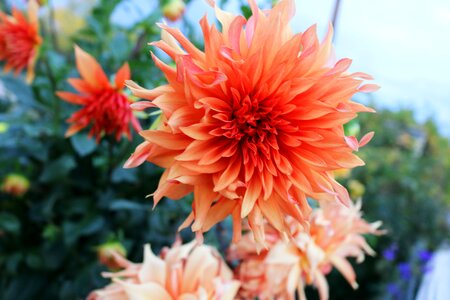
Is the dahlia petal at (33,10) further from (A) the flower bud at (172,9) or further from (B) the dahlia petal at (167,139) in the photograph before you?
(B) the dahlia petal at (167,139)

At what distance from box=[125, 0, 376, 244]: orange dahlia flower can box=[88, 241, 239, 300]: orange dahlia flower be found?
100 mm

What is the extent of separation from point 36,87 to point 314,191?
0.57 meters

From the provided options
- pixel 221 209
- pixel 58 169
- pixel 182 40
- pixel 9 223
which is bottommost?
pixel 9 223

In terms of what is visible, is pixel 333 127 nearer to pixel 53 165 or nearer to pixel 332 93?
pixel 332 93

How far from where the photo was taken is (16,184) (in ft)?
2.17

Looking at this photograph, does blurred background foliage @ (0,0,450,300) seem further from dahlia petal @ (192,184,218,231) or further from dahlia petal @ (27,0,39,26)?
dahlia petal @ (192,184,218,231)

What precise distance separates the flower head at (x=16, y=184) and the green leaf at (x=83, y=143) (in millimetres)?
159

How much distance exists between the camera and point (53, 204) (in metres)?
0.69

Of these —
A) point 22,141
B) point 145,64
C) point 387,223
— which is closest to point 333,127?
point 145,64

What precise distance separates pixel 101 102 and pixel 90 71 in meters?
0.05

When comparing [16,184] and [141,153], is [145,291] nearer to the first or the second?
[141,153]

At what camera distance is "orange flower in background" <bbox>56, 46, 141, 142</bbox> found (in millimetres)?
A: 444

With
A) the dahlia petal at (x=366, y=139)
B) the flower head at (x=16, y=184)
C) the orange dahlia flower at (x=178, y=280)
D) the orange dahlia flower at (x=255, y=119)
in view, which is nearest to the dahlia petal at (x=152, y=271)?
the orange dahlia flower at (x=178, y=280)

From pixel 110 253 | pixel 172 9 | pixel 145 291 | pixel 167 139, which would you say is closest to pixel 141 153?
pixel 167 139
